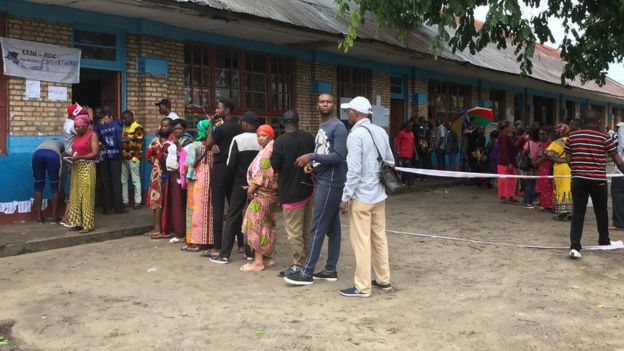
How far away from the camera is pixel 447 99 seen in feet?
62.2

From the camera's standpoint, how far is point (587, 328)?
4.39 metres

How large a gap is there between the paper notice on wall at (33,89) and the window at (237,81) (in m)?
2.68

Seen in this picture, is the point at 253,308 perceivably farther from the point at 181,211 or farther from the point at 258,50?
the point at 258,50

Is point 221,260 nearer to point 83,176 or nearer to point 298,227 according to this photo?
point 298,227

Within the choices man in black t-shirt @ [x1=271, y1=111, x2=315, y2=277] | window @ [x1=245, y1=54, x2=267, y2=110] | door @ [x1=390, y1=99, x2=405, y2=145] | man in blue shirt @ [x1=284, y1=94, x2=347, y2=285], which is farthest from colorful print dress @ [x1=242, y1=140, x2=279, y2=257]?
door @ [x1=390, y1=99, x2=405, y2=145]

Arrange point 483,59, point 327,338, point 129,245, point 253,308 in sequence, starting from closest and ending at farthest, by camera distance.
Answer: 1. point 327,338
2. point 253,308
3. point 129,245
4. point 483,59

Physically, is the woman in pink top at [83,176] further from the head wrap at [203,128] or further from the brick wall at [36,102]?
the head wrap at [203,128]

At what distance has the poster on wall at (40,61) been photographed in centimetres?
804

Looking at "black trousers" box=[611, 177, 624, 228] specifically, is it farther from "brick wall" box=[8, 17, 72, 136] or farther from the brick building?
"brick wall" box=[8, 17, 72, 136]

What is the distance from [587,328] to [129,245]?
17.6 feet

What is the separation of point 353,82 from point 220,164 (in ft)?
28.5

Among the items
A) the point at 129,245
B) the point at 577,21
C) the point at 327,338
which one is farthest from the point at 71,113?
the point at 577,21

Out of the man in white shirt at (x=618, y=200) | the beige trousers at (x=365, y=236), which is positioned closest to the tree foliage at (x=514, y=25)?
the man in white shirt at (x=618, y=200)

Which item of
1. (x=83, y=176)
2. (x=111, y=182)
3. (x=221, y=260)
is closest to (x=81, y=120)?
(x=83, y=176)
